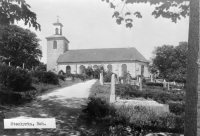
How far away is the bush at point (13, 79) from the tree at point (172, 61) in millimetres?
6920

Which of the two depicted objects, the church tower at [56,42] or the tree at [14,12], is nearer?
the tree at [14,12]

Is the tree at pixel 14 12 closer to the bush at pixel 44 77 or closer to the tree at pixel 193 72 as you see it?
the tree at pixel 193 72

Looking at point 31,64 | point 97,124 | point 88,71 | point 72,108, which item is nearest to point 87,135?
point 97,124

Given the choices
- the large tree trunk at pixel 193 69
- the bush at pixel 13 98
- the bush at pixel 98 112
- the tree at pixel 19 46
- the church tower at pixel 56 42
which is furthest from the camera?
the bush at pixel 13 98

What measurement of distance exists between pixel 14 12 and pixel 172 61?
5317 mm

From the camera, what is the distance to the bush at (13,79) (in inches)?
299

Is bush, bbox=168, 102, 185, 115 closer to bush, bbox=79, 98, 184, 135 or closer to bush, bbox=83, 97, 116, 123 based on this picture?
bush, bbox=79, 98, 184, 135

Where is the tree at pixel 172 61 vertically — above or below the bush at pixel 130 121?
above

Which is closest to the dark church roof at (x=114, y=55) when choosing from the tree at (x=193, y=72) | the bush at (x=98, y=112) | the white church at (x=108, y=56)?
the white church at (x=108, y=56)

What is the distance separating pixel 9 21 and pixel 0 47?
1624 mm

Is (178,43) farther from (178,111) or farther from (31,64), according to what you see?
(31,64)

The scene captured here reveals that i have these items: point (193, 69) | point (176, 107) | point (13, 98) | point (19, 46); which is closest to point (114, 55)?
point (19, 46)

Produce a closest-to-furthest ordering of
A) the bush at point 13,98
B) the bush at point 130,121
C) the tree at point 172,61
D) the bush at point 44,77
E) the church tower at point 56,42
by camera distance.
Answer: the bush at point 130,121 < the tree at point 172,61 < the church tower at point 56,42 < the bush at point 13,98 < the bush at point 44,77

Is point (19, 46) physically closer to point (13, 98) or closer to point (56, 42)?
point (13, 98)
